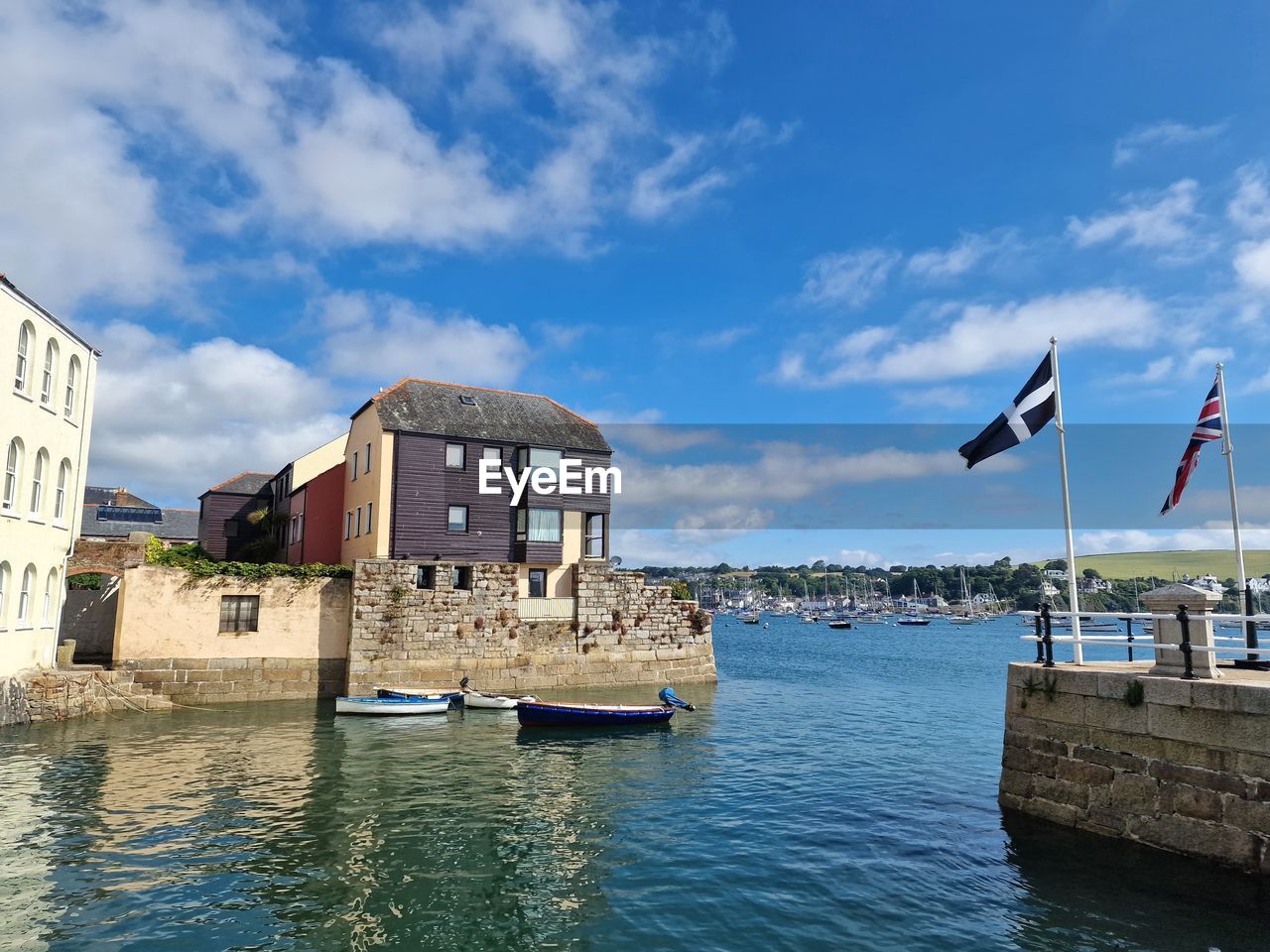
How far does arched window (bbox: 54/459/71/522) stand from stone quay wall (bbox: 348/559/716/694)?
37.0 feet

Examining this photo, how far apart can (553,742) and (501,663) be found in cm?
1139

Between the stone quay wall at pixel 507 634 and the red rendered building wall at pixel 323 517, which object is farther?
the red rendered building wall at pixel 323 517

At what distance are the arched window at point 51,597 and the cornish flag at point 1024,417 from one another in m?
32.0

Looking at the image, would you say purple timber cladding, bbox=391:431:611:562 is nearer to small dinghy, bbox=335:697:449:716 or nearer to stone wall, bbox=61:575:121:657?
small dinghy, bbox=335:697:449:716

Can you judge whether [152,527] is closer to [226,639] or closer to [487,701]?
[226,639]

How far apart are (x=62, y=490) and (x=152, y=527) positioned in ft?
130

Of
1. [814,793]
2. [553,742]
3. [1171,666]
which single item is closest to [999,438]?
[1171,666]

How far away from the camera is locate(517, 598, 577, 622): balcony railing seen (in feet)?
125

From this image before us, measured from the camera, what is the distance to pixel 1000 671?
196 ft

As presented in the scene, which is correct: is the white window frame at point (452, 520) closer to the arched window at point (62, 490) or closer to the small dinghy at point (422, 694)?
the small dinghy at point (422, 694)

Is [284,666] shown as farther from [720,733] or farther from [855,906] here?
[855,906]

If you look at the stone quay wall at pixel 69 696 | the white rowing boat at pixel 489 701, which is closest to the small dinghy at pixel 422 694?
the white rowing boat at pixel 489 701

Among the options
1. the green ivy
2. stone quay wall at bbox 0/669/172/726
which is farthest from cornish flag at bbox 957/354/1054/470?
stone quay wall at bbox 0/669/172/726

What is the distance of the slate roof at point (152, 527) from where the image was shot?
6197cm
